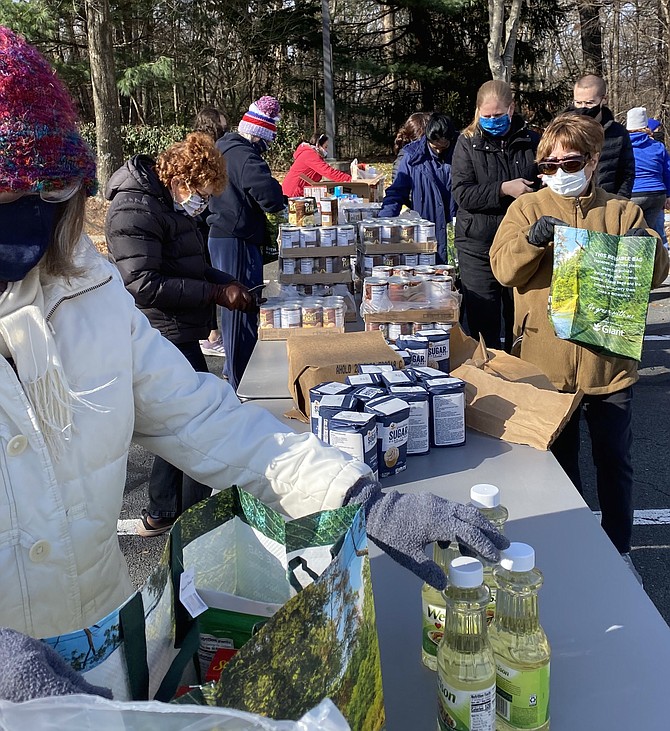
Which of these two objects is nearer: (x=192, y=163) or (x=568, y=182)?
(x=568, y=182)

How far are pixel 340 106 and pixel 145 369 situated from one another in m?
21.2

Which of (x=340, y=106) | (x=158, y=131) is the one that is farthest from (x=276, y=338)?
(x=340, y=106)

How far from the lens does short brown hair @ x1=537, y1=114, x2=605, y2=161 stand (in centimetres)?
279

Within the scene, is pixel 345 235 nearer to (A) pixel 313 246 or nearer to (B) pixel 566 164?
(A) pixel 313 246

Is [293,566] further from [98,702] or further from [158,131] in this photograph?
[158,131]

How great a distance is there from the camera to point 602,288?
2.64m

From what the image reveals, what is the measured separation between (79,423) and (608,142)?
4.76 meters

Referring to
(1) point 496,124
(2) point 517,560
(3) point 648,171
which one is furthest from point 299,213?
(2) point 517,560

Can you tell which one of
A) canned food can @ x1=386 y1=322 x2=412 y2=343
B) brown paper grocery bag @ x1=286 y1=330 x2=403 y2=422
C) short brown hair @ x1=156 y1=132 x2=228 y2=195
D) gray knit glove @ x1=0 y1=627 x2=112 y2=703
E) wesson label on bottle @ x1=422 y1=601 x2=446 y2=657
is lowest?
wesson label on bottle @ x1=422 y1=601 x2=446 y2=657

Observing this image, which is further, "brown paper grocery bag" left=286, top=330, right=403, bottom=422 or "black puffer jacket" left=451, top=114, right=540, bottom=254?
"black puffer jacket" left=451, top=114, right=540, bottom=254

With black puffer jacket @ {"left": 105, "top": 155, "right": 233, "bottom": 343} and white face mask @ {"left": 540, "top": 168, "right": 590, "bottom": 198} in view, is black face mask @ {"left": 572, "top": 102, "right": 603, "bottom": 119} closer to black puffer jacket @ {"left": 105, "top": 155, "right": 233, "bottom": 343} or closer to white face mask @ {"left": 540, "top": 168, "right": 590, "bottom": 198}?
white face mask @ {"left": 540, "top": 168, "right": 590, "bottom": 198}

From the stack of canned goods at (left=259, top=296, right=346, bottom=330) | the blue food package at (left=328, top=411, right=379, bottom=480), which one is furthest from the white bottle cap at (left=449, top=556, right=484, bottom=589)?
the stack of canned goods at (left=259, top=296, right=346, bottom=330)

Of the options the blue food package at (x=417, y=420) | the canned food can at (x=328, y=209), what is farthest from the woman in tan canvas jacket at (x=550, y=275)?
the canned food can at (x=328, y=209)

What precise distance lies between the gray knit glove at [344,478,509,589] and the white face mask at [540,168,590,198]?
1.97 metres
